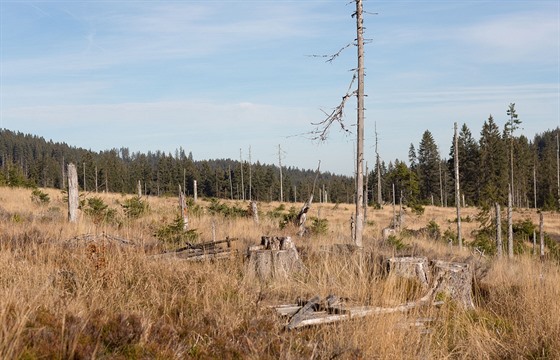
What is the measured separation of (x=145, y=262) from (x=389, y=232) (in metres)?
14.1

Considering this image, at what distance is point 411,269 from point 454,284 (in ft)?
1.72

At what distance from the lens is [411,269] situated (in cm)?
631

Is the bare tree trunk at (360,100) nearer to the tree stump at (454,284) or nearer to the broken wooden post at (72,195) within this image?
the tree stump at (454,284)

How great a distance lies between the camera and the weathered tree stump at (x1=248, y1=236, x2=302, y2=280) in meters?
6.75

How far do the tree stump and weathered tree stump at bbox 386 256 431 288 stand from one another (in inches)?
4.9

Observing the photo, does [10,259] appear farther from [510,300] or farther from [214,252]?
[510,300]

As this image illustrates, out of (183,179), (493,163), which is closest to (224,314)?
(493,163)

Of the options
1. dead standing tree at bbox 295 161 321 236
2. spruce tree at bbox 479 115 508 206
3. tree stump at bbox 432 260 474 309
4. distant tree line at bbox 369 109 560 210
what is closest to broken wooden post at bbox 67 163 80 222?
dead standing tree at bbox 295 161 321 236

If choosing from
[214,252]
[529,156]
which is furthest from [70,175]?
[529,156]

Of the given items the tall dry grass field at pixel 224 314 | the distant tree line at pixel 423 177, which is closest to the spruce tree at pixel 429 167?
the distant tree line at pixel 423 177

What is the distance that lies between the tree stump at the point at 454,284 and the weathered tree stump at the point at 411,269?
12cm

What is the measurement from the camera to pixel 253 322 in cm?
404

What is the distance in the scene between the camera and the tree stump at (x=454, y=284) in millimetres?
6090

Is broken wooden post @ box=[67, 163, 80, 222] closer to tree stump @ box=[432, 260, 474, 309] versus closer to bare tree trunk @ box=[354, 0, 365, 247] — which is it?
bare tree trunk @ box=[354, 0, 365, 247]
